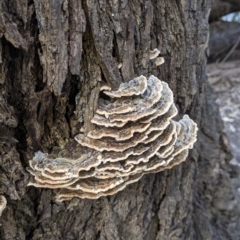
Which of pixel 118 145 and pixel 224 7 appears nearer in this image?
pixel 118 145

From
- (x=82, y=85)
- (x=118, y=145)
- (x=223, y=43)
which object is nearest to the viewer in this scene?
(x=118, y=145)

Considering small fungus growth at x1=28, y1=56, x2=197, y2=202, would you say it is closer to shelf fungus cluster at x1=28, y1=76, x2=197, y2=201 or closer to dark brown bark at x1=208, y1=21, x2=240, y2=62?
shelf fungus cluster at x1=28, y1=76, x2=197, y2=201

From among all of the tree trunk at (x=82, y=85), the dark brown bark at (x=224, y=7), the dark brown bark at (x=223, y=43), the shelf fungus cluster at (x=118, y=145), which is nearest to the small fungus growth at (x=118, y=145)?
the shelf fungus cluster at (x=118, y=145)

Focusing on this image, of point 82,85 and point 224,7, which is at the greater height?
point 82,85

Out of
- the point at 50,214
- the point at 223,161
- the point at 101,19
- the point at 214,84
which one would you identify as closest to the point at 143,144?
the point at 101,19

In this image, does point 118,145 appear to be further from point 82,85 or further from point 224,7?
point 224,7

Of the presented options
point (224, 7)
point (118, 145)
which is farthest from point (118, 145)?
point (224, 7)

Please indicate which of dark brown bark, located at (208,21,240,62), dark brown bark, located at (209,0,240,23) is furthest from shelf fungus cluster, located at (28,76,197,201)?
dark brown bark, located at (209,0,240,23)

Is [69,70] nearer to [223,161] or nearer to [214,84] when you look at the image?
[223,161]

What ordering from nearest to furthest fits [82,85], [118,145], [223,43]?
[118,145]
[82,85]
[223,43]
